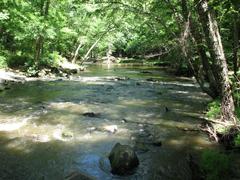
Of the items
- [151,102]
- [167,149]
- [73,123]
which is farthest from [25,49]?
[167,149]

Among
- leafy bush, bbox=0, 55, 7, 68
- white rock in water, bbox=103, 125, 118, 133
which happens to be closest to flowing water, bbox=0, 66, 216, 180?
white rock in water, bbox=103, 125, 118, 133

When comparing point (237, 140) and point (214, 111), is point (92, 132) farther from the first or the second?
point (214, 111)

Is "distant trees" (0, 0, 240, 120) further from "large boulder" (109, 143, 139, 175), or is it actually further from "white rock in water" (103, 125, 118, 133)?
"large boulder" (109, 143, 139, 175)

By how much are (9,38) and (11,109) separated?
2029cm

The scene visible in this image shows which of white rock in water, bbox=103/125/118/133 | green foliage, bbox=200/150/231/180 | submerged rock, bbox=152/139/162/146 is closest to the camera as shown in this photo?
green foliage, bbox=200/150/231/180

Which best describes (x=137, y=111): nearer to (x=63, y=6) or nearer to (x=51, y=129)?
(x=51, y=129)

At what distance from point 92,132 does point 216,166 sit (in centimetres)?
452

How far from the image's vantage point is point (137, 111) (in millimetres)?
12398

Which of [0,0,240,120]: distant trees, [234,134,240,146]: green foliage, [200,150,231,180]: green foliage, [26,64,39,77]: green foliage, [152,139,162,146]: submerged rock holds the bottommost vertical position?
[152,139,162,146]: submerged rock

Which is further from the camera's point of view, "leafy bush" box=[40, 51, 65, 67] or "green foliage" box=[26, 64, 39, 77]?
"leafy bush" box=[40, 51, 65, 67]

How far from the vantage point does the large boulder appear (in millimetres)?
6516

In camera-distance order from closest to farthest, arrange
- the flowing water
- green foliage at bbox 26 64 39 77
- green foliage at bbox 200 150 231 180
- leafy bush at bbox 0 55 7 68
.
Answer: green foliage at bbox 200 150 231 180 < the flowing water < green foliage at bbox 26 64 39 77 < leafy bush at bbox 0 55 7 68

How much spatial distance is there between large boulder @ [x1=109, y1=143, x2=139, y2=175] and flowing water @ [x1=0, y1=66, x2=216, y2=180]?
0.15 metres

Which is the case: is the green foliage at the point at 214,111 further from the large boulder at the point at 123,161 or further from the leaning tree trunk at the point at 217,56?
the large boulder at the point at 123,161
